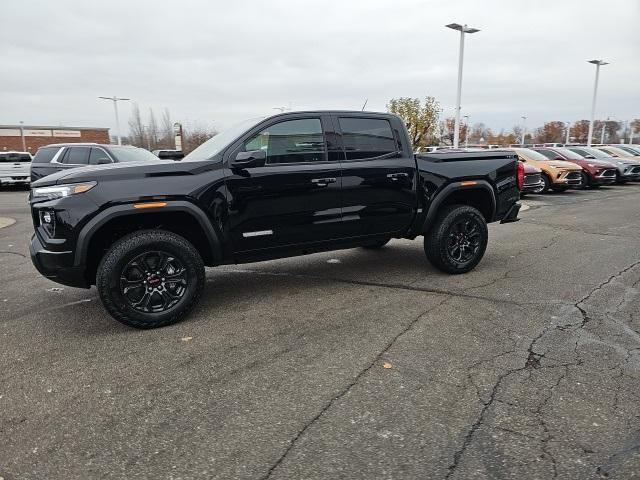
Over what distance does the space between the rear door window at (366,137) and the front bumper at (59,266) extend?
2768 mm

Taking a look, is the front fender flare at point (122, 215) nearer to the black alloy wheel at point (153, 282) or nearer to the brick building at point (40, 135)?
the black alloy wheel at point (153, 282)

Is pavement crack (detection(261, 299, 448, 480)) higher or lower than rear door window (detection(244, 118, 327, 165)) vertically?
lower

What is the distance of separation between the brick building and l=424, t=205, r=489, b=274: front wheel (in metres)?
70.1

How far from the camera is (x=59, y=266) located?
3992mm

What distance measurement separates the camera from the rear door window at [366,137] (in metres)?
5.13

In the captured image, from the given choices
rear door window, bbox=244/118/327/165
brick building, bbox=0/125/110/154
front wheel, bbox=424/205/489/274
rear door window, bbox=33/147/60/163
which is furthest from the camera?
brick building, bbox=0/125/110/154

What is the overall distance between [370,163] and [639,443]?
11.3 ft

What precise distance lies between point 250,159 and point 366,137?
1.51 m

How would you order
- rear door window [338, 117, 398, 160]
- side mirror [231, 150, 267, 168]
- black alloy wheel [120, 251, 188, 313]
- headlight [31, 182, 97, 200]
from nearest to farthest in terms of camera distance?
headlight [31, 182, 97, 200], black alloy wheel [120, 251, 188, 313], side mirror [231, 150, 267, 168], rear door window [338, 117, 398, 160]

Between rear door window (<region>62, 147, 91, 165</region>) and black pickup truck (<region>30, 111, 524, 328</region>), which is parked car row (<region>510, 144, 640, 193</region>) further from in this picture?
rear door window (<region>62, 147, 91, 165</region>)

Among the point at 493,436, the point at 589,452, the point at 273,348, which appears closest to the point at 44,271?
the point at 273,348

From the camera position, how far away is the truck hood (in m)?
4.01

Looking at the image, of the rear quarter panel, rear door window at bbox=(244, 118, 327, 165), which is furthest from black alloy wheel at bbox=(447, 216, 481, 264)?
rear door window at bbox=(244, 118, 327, 165)

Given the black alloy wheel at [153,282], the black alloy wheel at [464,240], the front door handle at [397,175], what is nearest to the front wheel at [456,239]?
the black alloy wheel at [464,240]
